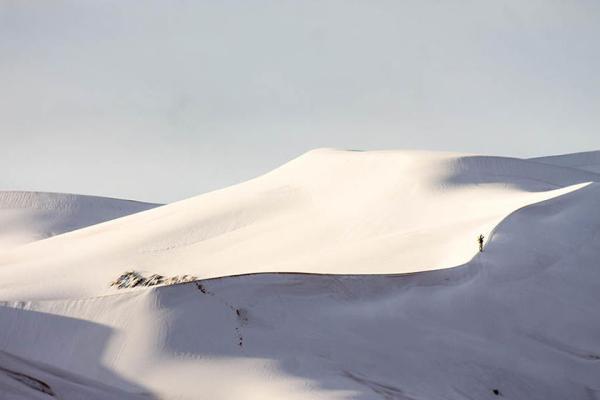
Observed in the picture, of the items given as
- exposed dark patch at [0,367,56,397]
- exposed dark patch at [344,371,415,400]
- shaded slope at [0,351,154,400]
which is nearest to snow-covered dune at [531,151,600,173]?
Result: exposed dark patch at [344,371,415,400]

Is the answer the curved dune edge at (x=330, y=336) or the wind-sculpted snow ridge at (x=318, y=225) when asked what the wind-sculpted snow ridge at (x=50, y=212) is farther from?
the curved dune edge at (x=330, y=336)

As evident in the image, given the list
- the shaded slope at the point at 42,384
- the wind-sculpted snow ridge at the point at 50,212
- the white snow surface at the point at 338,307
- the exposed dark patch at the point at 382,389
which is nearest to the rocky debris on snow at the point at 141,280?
the white snow surface at the point at 338,307

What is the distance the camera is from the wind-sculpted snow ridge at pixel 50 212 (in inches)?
1651

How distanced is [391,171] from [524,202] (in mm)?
6151

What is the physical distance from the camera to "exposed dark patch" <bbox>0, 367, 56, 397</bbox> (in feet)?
41.5

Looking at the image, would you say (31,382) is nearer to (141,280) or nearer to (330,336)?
(330,336)

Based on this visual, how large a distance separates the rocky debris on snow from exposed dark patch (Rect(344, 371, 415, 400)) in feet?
17.9

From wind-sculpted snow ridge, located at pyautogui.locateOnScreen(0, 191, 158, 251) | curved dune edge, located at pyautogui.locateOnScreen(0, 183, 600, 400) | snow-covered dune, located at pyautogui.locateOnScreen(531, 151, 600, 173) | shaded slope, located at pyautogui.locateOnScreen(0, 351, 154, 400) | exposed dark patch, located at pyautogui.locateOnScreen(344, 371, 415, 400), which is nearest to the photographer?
shaded slope, located at pyautogui.locateOnScreen(0, 351, 154, 400)

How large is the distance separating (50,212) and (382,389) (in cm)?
3028

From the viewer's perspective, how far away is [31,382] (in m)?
12.8

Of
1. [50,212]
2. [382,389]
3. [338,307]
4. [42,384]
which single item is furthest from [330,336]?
[50,212]

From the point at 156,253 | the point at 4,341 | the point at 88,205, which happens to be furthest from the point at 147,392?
the point at 88,205

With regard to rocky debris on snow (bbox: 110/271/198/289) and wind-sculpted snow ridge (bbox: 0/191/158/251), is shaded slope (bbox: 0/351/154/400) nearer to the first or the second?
rocky debris on snow (bbox: 110/271/198/289)

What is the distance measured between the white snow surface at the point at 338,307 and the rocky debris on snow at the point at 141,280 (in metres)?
0.43
